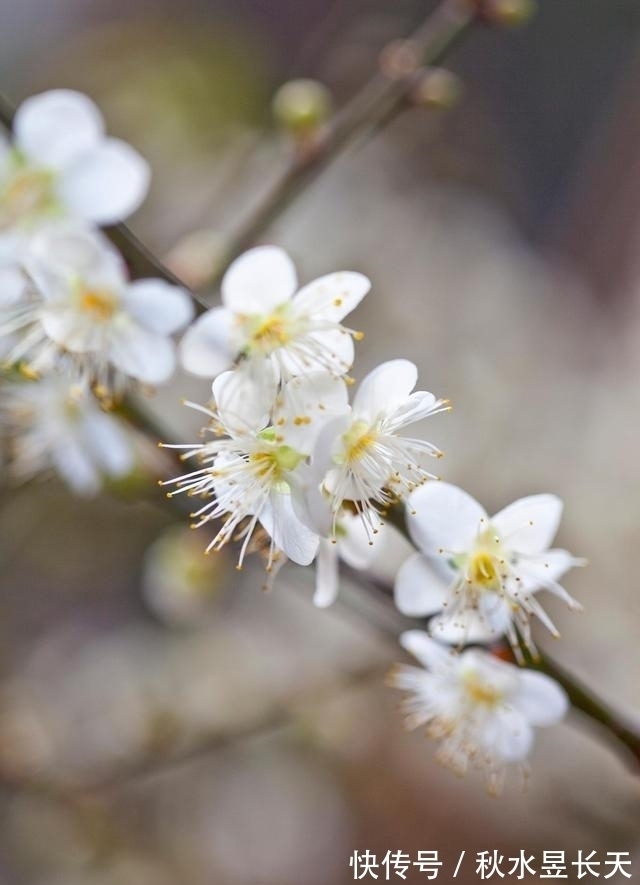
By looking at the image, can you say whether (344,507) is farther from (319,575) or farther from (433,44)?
(433,44)

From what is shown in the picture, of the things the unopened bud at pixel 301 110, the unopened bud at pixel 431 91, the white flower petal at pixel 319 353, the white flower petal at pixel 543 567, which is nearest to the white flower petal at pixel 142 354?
the white flower petal at pixel 319 353

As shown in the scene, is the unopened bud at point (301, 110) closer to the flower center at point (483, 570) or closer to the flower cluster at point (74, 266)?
the flower cluster at point (74, 266)

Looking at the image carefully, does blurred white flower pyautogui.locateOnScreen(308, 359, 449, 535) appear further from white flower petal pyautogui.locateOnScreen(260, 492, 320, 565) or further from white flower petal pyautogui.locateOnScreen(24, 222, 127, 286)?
white flower petal pyautogui.locateOnScreen(24, 222, 127, 286)

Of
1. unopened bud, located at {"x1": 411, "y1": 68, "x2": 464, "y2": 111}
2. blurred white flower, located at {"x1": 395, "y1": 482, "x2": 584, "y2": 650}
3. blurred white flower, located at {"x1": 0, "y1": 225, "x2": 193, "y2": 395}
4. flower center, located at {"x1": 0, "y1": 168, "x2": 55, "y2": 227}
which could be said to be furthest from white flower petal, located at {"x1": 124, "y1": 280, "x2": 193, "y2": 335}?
unopened bud, located at {"x1": 411, "y1": 68, "x2": 464, "y2": 111}

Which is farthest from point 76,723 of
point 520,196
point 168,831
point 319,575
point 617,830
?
point 520,196

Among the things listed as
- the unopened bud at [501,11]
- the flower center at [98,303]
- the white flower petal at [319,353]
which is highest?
the unopened bud at [501,11]

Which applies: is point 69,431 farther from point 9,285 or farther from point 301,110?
point 301,110

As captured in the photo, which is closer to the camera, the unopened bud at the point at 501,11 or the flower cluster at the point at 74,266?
the flower cluster at the point at 74,266
